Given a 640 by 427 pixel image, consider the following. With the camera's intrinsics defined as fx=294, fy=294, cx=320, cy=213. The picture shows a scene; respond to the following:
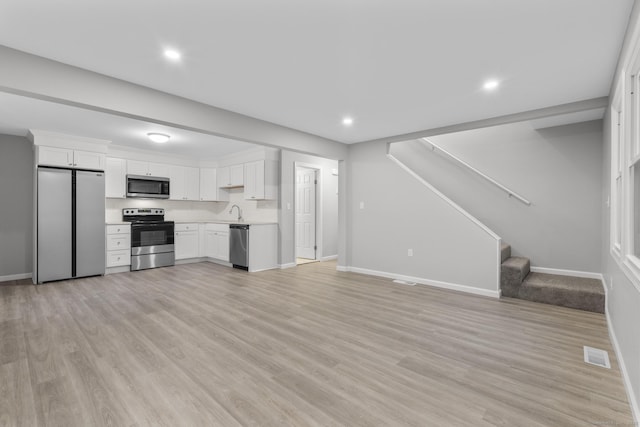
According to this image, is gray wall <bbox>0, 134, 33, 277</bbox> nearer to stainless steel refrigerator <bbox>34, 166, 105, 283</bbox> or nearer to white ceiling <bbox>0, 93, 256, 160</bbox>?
white ceiling <bbox>0, 93, 256, 160</bbox>

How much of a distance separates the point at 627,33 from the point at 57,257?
7281 mm

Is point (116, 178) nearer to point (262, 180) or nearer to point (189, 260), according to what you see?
point (189, 260)

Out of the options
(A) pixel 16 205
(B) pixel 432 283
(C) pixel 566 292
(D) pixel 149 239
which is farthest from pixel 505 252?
(A) pixel 16 205

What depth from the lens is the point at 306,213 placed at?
6910 mm

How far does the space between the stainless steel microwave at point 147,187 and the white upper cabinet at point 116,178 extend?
0.33 feet

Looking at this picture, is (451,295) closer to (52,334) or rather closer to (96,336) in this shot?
(96,336)

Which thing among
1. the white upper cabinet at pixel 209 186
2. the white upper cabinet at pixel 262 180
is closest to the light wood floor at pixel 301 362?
the white upper cabinet at pixel 262 180

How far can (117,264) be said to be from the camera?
18.1 feet

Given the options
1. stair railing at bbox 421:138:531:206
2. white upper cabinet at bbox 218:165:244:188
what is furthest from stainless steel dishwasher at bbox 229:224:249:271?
stair railing at bbox 421:138:531:206

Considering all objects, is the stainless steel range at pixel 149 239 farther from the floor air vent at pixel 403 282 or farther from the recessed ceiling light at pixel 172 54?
the floor air vent at pixel 403 282

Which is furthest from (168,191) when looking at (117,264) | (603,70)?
(603,70)

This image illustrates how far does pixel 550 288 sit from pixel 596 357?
4.82ft

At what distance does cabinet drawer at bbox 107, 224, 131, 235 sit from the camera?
17.9 feet

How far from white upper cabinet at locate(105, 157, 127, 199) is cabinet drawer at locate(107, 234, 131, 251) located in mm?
812
